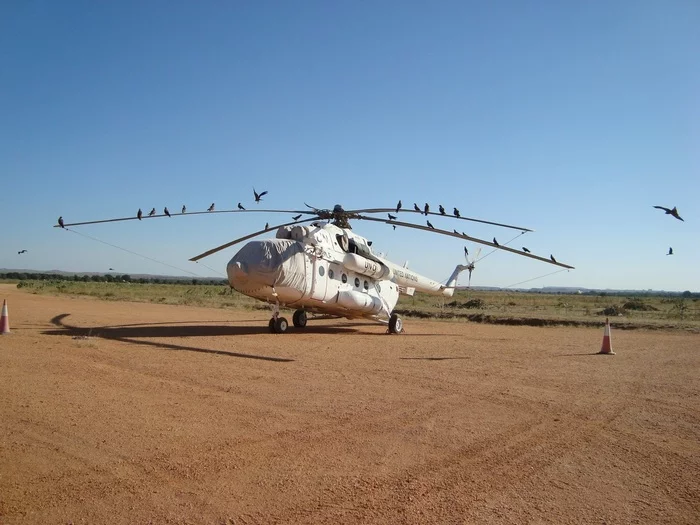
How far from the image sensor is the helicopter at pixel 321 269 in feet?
50.3

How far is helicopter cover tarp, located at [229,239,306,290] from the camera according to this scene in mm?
15273

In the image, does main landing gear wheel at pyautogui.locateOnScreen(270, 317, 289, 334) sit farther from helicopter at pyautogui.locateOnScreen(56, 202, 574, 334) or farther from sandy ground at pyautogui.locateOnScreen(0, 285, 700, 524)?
sandy ground at pyautogui.locateOnScreen(0, 285, 700, 524)

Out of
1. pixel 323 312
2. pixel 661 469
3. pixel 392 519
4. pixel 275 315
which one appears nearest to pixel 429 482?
pixel 392 519

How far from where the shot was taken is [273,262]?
50.5 feet

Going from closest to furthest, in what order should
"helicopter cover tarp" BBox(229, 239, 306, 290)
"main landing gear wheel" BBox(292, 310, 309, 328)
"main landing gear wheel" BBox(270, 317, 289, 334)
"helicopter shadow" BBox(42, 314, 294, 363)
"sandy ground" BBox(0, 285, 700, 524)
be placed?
"sandy ground" BBox(0, 285, 700, 524), "helicopter shadow" BBox(42, 314, 294, 363), "helicopter cover tarp" BBox(229, 239, 306, 290), "main landing gear wheel" BBox(270, 317, 289, 334), "main landing gear wheel" BBox(292, 310, 309, 328)

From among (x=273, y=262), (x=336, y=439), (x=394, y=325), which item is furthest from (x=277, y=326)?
(x=336, y=439)

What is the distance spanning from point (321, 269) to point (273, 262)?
2.19m

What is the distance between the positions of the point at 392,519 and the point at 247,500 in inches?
45.0

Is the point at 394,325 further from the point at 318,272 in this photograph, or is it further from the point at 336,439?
the point at 336,439

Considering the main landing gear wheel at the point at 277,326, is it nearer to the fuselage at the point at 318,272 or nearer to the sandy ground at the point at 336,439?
the fuselage at the point at 318,272

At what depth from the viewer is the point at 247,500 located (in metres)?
4.28

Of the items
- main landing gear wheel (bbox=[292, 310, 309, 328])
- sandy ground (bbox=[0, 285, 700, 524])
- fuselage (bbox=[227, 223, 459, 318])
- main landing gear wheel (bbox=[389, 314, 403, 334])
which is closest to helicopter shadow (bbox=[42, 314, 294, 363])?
sandy ground (bbox=[0, 285, 700, 524])

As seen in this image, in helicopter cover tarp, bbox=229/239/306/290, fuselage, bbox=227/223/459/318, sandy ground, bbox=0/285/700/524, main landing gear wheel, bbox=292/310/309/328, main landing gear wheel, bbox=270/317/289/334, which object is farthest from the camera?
main landing gear wheel, bbox=292/310/309/328

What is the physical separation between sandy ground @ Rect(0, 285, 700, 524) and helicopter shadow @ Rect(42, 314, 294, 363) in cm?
39
